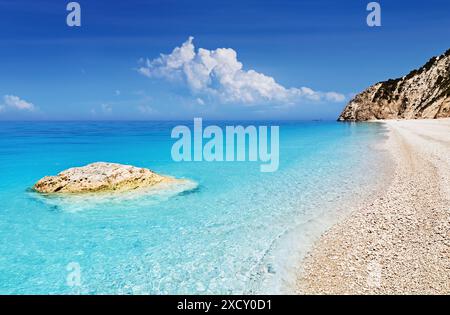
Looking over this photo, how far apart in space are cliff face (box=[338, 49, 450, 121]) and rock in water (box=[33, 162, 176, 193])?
77835 millimetres

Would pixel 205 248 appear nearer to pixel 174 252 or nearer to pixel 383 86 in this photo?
pixel 174 252

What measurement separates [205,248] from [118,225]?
399cm

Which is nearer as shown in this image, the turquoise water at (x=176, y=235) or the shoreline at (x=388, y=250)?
the shoreline at (x=388, y=250)

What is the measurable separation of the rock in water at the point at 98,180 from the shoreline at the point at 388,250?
10949mm

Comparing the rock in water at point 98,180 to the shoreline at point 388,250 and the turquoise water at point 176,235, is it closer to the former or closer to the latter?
the turquoise water at point 176,235

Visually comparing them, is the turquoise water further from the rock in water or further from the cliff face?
the cliff face

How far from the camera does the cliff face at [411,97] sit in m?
86.4

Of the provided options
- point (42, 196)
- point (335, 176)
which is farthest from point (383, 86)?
point (42, 196)

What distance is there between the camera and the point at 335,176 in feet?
64.6

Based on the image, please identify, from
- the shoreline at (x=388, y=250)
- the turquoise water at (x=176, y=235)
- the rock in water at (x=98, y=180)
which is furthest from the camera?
the rock in water at (x=98, y=180)

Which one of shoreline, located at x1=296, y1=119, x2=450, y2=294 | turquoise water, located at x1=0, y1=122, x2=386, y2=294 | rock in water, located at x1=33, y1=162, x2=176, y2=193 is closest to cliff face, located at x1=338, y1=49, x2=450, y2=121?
turquoise water, located at x1=0, y1=122, x2=386, y2=294

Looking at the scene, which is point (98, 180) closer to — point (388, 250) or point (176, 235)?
point (176, 235)

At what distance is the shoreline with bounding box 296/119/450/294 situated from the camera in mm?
7039

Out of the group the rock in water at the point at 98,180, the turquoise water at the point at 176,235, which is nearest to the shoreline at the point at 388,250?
the turquoise water at the point at 176,235
